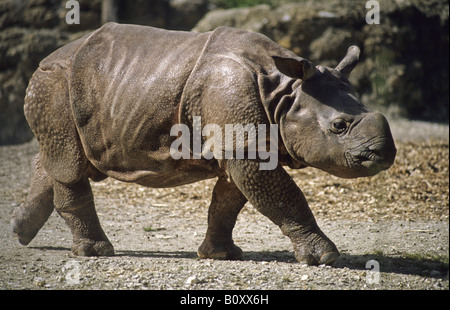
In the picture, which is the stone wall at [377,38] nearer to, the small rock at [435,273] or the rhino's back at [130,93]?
the rhino's back at [130,93]

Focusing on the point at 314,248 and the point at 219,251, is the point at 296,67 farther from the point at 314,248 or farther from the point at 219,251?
the point at 219,251

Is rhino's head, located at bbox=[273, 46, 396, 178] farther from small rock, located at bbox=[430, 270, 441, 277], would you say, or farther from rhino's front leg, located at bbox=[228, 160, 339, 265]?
small rock, located at bbox=[430, 270, 441, 277]

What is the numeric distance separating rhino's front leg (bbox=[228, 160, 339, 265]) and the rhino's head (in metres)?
0.24

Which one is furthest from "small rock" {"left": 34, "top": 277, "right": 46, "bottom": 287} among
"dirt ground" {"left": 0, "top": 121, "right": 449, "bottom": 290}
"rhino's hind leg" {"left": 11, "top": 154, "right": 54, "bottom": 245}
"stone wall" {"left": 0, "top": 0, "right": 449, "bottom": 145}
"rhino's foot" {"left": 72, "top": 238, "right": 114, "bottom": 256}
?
"stone wall" {"left": 0, "top": 0, "right": 449, "bottom": 145}

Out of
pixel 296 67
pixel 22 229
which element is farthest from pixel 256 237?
pixel 296 67

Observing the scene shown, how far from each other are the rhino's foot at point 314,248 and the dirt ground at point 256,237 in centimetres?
8

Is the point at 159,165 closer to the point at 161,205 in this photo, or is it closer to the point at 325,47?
the point at 161,205

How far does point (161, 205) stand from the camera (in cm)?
776

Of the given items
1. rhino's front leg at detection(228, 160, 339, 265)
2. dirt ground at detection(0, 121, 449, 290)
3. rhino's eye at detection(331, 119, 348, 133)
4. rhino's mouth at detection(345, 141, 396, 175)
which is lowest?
dirt ground at detection(0, 121, 449, 290)

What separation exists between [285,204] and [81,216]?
188 centimetres

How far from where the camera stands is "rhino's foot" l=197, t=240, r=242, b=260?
17.1ft

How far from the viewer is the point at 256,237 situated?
6.33 meters
